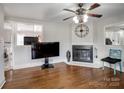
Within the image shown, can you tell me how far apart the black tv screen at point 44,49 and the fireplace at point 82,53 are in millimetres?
A: 978

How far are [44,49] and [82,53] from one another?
1884 millimetres

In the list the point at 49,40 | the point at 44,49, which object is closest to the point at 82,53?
the point at 49,40

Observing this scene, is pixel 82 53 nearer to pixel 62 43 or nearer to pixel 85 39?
pixel 85 39

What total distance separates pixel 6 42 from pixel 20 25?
92cm

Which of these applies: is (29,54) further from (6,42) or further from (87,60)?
(87,60)

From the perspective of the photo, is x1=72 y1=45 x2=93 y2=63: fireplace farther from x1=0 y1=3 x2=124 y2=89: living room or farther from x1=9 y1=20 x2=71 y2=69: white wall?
x1=9 y1=20 x2=71 y2=69: white wall

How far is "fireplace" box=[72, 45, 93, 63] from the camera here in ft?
18.8

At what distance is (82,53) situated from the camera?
598cm

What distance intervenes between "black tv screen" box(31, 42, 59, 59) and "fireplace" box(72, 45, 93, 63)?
98 centimetres

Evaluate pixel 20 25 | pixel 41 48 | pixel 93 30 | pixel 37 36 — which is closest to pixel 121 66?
pixel 93 30

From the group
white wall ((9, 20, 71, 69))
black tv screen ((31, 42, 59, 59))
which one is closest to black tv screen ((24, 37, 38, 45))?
white wall ((9, 20, 71, 69))

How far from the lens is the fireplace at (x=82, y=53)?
18.8 ft

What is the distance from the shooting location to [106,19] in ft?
16.8

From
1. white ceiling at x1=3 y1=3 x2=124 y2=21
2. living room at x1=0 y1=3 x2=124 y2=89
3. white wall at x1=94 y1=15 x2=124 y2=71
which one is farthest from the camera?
white wall at x1=94 y1=15 x2=124 y2=71
